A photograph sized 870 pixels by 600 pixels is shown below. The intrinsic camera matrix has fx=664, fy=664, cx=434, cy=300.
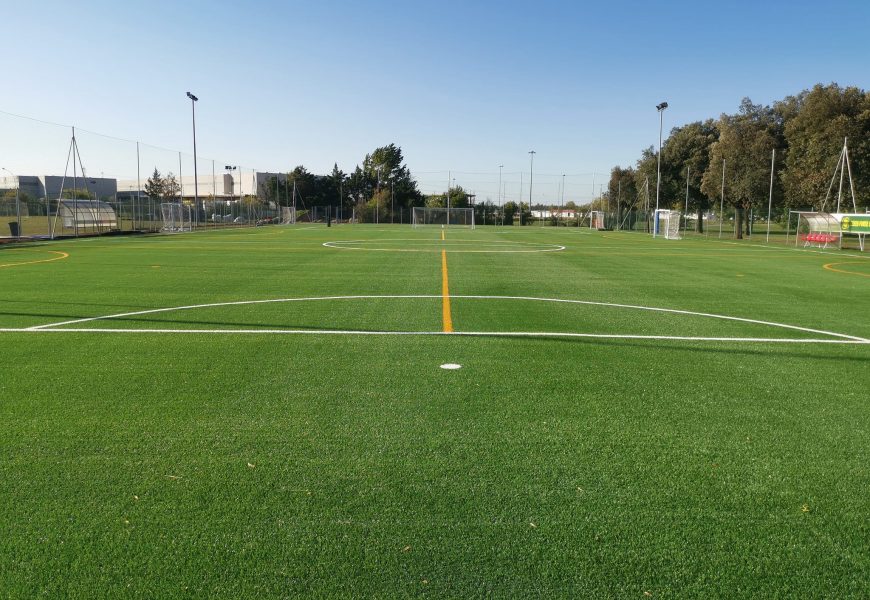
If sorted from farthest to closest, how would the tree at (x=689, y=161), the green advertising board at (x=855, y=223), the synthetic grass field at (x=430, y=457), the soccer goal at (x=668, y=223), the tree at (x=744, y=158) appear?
1. the tree at (x=689, y=161)
2. the soccer goal at (x=668, y=223)
3. the tree at (x=744, y=158)
4. the green advertising board at (x=855, y=223)
5. the synthetic grass field at (x=430, y=457)

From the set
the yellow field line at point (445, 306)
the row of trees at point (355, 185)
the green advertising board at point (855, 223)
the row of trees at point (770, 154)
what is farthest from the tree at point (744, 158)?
the row of trees at point (355, 185)

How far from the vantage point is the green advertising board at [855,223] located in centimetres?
2700

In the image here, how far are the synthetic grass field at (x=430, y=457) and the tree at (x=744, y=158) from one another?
3940 cm

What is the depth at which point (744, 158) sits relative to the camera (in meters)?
45.4

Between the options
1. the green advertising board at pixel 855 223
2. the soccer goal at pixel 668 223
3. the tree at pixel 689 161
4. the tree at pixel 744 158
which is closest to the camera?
the green advertising board at pixel 855 223

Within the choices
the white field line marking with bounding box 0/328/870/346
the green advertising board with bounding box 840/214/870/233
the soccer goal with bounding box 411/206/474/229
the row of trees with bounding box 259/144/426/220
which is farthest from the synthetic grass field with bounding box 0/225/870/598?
the row of trees with bounding box 259/144/426/220

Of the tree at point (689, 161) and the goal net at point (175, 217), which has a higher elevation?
the tree at point (689, 161)

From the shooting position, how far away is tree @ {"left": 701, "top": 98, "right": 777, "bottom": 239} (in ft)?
145

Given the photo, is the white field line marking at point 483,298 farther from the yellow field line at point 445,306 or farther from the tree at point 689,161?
the tree at point 689,161

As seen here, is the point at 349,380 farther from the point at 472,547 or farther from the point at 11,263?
the point at 11,263

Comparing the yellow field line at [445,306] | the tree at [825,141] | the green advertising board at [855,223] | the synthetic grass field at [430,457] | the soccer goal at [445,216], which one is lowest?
the synthetic grass field at [430,457]

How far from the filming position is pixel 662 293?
12414 mm

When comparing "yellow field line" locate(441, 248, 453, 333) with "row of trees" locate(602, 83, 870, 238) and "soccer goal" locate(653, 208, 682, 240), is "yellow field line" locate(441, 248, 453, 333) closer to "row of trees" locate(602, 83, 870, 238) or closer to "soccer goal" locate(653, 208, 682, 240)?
"row of trees" locate(602, 83, 870, 238)

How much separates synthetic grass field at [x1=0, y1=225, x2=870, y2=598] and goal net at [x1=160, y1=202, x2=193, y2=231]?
128 feet
